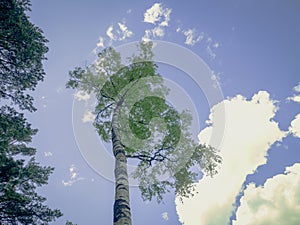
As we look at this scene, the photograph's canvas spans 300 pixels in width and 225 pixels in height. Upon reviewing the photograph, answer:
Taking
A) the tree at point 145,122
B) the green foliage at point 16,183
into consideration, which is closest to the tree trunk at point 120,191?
the tree at point 145,122

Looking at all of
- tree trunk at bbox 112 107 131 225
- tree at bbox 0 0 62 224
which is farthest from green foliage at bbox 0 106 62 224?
tree trunk at bbox 112 107 131 225

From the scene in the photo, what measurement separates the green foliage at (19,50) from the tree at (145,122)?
186 centimetres

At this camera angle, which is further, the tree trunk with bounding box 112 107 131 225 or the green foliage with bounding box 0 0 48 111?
the green foliage with bounding box 0 0 48 111

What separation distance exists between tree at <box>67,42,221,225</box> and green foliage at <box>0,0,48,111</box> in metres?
1.86

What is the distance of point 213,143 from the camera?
417 inches

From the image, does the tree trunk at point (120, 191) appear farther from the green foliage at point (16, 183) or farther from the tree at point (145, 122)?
the green foliage at point (16, 183)

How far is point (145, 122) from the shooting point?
1076 centimetres

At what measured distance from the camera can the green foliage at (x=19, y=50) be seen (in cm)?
1007

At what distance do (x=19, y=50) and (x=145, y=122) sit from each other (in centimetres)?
633

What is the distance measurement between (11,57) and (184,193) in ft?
31.9

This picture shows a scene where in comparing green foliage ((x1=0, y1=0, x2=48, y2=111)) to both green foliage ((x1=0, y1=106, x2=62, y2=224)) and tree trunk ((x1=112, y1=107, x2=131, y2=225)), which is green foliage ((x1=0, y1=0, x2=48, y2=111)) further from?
tree trunk ((x1=112, y1=107, x2=131, y2=225))

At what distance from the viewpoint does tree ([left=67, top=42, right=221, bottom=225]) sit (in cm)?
1020

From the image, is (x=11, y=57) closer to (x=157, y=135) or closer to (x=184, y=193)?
(x=157, y=135)

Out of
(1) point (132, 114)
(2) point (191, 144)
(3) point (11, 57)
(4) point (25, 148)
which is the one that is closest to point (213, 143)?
(2) point (191, 144)
